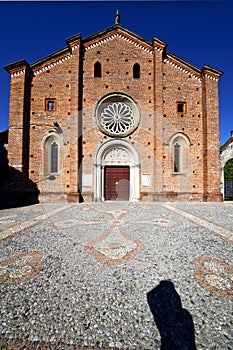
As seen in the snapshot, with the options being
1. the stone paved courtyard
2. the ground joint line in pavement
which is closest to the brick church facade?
the ground joint line in pavement

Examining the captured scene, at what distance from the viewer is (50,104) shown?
40.4 ft

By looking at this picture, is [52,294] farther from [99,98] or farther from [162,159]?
[99,98]

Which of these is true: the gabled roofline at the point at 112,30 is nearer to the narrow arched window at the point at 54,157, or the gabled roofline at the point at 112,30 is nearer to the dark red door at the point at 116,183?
the narrow arched window at the point at 54,157

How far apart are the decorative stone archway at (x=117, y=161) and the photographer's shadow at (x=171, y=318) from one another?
9.81 m

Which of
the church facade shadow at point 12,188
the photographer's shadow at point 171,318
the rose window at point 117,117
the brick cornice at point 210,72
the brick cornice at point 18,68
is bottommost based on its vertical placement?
the photographer's shadow at point 171,318

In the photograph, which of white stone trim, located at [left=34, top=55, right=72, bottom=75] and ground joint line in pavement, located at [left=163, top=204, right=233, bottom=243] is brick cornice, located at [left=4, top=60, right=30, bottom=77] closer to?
white stone trim, located at [left=34, top=55, right=72, bottom=75]

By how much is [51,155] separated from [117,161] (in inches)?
199

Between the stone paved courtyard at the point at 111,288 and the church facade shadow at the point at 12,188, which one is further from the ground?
the church facade shadow at the point at 12,188

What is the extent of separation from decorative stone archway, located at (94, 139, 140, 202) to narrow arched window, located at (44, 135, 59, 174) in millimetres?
3059

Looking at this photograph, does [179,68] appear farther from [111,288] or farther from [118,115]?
[111,288]

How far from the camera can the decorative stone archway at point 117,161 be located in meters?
12.3

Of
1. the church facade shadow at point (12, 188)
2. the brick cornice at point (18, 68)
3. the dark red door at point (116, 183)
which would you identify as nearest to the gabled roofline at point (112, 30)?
the brick cornice at point (18, 68)

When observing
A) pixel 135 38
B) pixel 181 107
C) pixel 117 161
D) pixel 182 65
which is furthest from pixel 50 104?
pixel 182 65

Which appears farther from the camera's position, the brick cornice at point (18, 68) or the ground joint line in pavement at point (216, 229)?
the brick cornice at point (18, 68)
